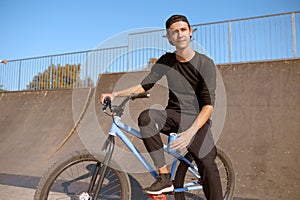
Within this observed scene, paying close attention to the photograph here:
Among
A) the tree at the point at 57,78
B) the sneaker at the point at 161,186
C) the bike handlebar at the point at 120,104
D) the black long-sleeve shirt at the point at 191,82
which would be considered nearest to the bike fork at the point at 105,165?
the bike handlebar at the point at 120,104

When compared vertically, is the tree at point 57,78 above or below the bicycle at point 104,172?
above

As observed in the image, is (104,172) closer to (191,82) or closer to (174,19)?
(191,82)

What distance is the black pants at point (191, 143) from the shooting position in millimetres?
2355

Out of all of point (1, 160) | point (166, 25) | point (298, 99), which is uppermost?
point (166, 25)

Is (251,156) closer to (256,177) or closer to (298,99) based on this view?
(256,177)

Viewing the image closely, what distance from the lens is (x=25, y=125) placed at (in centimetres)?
748

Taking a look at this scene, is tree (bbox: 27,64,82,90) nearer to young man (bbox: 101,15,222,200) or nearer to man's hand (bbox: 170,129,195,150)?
young man (bbox: 101,15,222,200)

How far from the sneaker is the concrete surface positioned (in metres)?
1.49

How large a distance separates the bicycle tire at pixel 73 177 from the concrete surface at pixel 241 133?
115 centimetres

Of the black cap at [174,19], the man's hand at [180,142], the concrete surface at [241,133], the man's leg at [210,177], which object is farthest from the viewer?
the concrete surface at [241,133]

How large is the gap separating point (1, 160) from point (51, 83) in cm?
785

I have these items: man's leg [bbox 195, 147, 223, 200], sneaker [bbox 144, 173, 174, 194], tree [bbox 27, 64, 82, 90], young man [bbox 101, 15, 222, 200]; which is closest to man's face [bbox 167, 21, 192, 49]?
young man [bbox 101, 15, 222, 200]

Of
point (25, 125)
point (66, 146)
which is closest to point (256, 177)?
point (66, 146)

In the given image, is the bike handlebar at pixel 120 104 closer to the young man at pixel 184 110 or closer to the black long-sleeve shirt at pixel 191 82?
the young man at pixel 184 110
